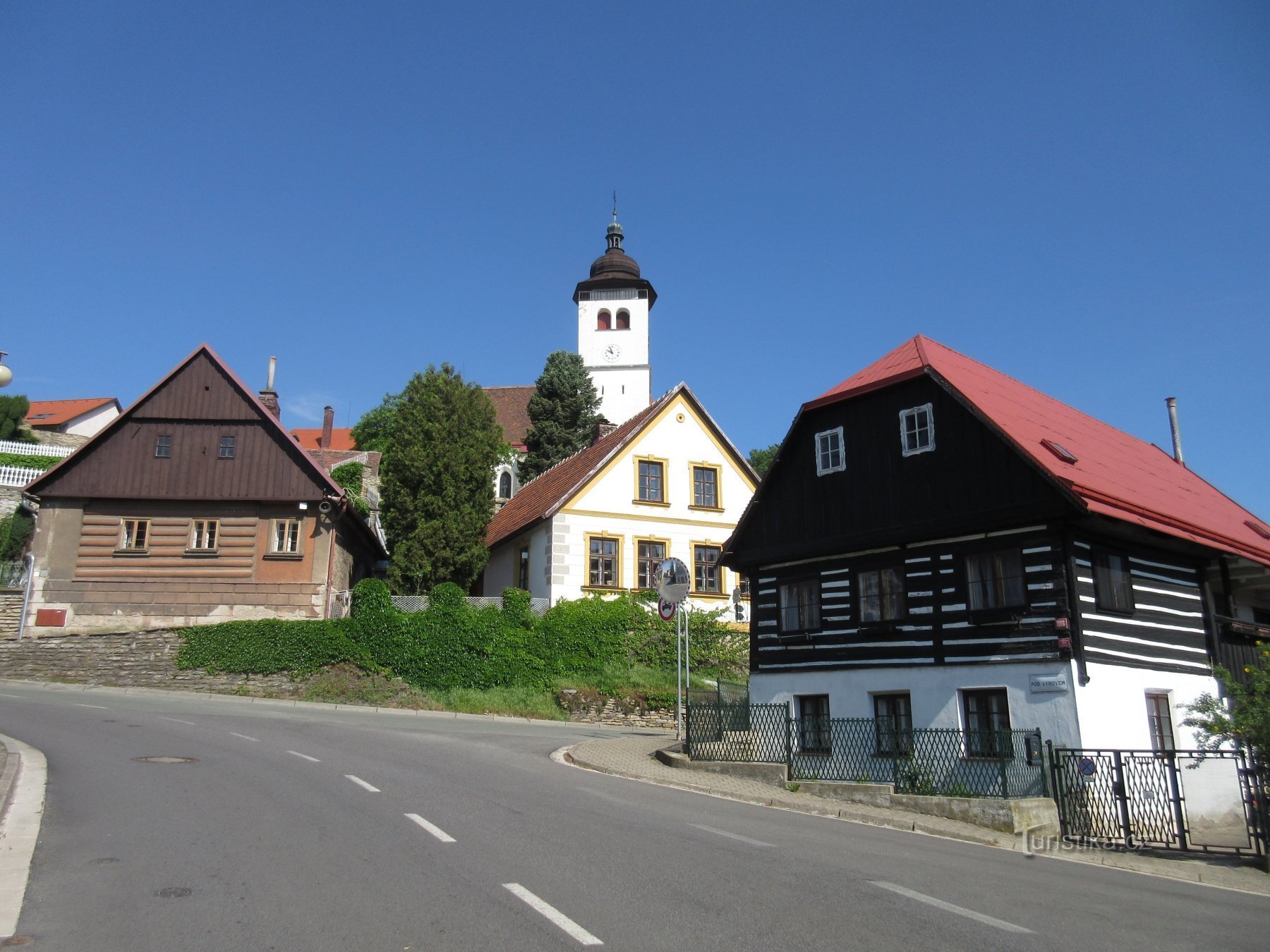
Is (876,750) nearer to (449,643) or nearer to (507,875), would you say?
(507,875)

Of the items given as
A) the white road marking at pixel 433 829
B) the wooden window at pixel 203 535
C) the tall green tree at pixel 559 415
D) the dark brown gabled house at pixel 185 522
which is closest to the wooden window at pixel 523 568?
the dark brown gabled house at pixel 185 522

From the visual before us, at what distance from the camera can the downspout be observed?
103 ft

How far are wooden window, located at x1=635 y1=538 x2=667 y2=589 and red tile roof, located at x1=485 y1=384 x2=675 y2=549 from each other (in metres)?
3.22

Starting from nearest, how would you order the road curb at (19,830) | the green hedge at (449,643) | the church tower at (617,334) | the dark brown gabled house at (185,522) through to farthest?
1. the road curb at (19,830)
2. the green hedge at (449,643)
3. the dark brown gabled house at (185,522)
4. the church tower at (617,334)

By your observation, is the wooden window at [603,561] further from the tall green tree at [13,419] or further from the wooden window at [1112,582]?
the tall green tree at [13,419]

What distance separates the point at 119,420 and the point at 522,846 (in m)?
28.8

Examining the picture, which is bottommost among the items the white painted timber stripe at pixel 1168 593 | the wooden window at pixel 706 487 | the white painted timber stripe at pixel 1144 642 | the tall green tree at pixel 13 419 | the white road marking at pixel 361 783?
the white road marking at pixel 361 783

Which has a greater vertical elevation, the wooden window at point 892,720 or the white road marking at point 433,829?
the wooden window at point 892,720

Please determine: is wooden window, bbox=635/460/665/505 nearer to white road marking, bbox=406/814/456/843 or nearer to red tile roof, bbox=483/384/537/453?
white road marking, bbox=406/814/456/843

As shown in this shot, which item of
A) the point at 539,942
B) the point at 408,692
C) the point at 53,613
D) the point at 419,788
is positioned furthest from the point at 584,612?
the point at 539,942

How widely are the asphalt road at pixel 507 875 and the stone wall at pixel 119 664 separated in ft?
47.5

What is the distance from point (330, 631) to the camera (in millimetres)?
30484

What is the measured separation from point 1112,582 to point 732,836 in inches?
424

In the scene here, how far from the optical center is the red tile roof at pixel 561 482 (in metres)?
36.2
